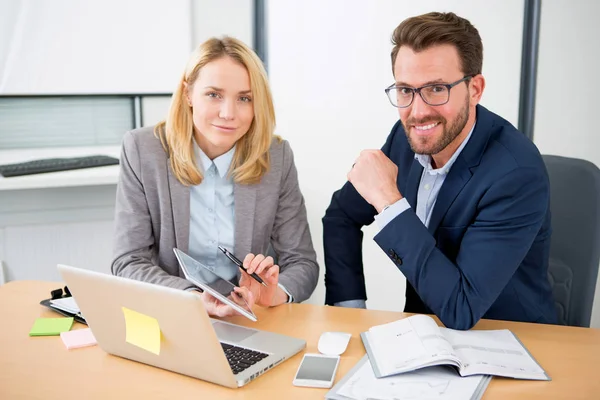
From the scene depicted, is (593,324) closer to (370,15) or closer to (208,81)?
(370,15)

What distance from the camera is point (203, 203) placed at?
1.84 meters

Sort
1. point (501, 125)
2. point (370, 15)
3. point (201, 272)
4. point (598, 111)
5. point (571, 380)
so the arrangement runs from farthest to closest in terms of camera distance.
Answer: point (370, 15) < point (598, 111) < point (501, 125) < point (201, 272) < point (571, 380)

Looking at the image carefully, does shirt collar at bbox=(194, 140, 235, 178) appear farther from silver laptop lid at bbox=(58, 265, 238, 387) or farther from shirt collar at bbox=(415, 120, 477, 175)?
silver laptop lid at bbox=(58, 265, 238, 387)

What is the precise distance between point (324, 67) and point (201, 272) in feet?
6.48

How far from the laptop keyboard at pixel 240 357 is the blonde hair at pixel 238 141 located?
2.15 feet

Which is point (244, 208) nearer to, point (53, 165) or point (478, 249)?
point (478, 249)

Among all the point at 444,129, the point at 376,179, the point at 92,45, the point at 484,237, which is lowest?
the point at 484,237

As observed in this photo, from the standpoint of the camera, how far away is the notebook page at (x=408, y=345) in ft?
3.78

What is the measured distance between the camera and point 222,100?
1791mm

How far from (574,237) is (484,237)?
0.39m

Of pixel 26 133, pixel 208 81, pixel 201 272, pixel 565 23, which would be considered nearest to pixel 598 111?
pixel 565 23

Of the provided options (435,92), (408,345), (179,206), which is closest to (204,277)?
(179,206)

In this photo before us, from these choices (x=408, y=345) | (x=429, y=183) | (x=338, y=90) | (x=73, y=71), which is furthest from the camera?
(x=338, y=90)

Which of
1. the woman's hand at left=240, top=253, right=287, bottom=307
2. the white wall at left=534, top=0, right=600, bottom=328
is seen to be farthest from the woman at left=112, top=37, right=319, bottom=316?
the white wall at left=534, top=0, right=600, bottom=328
